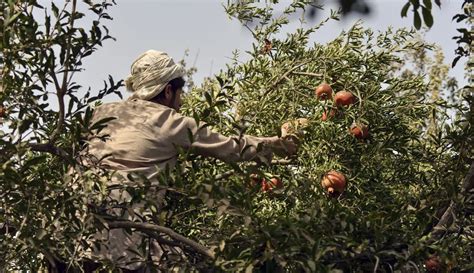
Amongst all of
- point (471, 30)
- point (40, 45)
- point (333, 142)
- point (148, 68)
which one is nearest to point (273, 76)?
point (333, 142)

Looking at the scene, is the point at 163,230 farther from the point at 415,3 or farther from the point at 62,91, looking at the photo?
the point at 415,3

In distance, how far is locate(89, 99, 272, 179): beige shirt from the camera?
14.1 feet

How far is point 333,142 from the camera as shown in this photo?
504 cm

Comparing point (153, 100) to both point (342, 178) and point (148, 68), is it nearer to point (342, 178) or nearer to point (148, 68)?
point (148, 68)

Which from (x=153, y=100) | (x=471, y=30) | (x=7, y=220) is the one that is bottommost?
(x=7, y=220)

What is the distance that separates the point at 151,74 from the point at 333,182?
1052 millimetres

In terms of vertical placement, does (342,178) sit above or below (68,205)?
above

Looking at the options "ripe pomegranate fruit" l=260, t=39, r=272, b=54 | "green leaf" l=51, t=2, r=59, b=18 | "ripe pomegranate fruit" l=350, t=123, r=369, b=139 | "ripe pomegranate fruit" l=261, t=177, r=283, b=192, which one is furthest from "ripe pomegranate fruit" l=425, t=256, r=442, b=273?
"ripe pomegranate fruit" l=260, t=39, r=272, b=54

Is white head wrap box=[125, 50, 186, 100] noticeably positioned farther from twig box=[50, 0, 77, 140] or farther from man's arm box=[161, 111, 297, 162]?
twig box=[50, 0, 77, 140]

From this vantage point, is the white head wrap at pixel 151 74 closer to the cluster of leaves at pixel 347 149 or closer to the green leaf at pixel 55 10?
the cluster of leaves at pixel 347 149

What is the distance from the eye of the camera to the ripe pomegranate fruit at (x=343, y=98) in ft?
16.3

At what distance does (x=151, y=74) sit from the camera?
4.60 metres

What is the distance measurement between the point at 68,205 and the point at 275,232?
775mm

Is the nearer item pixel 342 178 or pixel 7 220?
pixel 7 220
